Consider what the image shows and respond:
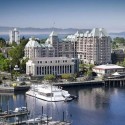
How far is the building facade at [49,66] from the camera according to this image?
18672 mm

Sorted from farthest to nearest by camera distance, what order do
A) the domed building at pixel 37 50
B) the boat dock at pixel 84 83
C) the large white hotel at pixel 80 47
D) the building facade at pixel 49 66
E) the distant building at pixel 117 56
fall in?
1. the distant building at pixel 117 56
2. the large white hotel at pixel 80 47
3. the domed building at pixel 37 50
4. the building facade at pixel 49 66
5. the boat dock at pixel 84 83

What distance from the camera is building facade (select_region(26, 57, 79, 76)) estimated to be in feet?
61.3

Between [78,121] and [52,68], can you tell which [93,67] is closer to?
[52,68]

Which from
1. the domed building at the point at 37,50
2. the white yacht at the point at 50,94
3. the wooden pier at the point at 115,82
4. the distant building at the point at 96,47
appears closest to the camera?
the white yacht at the point at 50,94

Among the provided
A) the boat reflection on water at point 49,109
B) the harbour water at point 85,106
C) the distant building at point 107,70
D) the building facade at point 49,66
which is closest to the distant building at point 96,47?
the distant building at point 107,70

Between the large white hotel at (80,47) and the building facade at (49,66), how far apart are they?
2155 mm

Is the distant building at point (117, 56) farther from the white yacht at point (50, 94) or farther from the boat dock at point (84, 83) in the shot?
the white yacht at point (50, 94)

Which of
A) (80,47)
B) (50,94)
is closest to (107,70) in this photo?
(80,47)

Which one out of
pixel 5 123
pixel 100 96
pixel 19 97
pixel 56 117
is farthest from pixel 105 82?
pixel 5 123

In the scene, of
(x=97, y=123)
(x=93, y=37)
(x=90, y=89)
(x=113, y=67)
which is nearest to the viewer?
(x=97, y=123)

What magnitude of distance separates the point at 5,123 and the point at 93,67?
33.8 feet

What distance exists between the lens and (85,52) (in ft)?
74.5

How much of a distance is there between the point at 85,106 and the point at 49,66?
221 inches

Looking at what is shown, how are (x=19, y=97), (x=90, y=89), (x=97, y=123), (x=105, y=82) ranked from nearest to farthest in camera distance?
(x=97, y=123) → (x=19, y=97) → (x=90, y=89) → (x=105, y=82)
